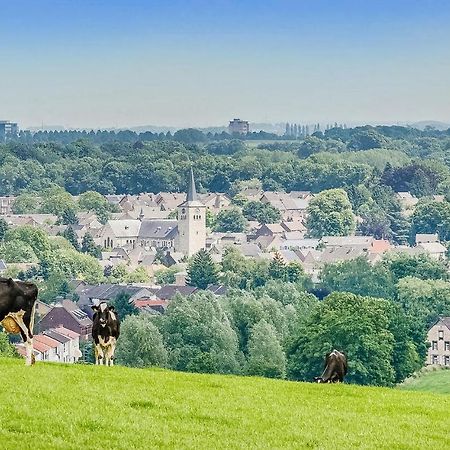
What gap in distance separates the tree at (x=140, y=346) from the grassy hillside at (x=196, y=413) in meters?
39.2

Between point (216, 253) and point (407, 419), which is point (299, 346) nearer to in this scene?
point (407, 419)

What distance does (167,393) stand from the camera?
575 inches

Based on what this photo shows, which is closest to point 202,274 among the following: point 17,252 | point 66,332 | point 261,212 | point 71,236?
point 17,252

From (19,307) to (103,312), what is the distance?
258 centimetres

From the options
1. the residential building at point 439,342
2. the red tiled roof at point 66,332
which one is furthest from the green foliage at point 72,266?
the residential building at point 439,342

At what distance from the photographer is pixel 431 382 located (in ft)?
176

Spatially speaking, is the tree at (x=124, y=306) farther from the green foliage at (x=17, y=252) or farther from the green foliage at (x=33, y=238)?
the green foliage at (x=33, y=238)

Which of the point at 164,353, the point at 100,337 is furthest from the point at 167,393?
the point at 164,353

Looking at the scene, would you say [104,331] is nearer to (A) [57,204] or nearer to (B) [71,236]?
(B) [71,236]

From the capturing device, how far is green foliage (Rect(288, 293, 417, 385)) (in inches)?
1961

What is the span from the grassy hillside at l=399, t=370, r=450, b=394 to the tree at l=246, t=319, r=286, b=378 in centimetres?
395

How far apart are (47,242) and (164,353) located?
65.1m

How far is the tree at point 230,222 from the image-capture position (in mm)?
150375

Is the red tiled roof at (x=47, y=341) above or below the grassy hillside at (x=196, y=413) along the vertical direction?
below
